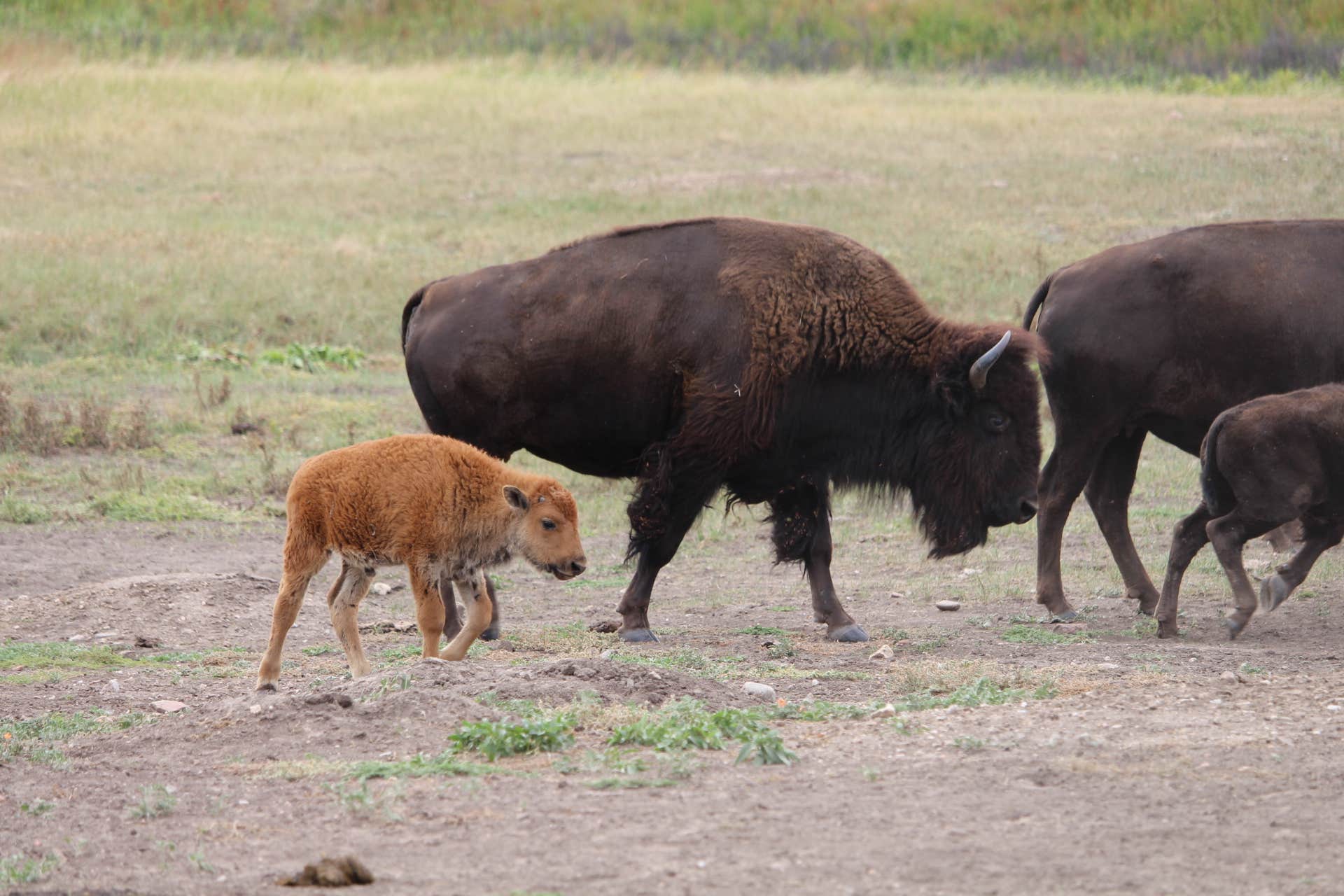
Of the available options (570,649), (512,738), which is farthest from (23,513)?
(512,738)

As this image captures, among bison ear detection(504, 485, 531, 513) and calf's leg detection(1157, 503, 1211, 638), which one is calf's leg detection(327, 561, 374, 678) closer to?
bison ear detection(504, 485, 531, 513)

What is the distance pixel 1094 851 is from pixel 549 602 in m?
5.22

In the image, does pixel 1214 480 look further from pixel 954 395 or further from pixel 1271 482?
pixel 954 395

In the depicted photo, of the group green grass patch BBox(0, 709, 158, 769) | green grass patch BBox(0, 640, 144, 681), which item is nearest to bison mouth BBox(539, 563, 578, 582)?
green grass patch BBox(0, 709, 158, 769)

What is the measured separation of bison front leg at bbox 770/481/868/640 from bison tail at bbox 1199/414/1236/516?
5.97ft

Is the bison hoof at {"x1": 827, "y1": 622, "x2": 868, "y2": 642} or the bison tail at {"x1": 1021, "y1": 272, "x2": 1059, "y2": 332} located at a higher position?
the bison tail at {"x1": 1021, "y1": 272, "x2": 1059, "y2": 332}

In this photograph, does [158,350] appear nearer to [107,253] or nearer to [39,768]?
[107,253]

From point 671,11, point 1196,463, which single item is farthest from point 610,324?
point 671,11

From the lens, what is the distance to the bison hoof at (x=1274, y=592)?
7.87 meters

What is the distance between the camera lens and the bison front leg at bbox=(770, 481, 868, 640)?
829 cm

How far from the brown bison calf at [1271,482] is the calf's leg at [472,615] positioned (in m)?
3.31

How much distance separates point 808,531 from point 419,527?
8.17 ft

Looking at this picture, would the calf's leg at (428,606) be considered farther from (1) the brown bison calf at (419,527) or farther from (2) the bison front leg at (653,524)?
(2) the bison front leg at (653,524)


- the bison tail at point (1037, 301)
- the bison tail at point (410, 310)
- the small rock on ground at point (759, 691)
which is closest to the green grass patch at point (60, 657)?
the bison tail at point (410, 310)
